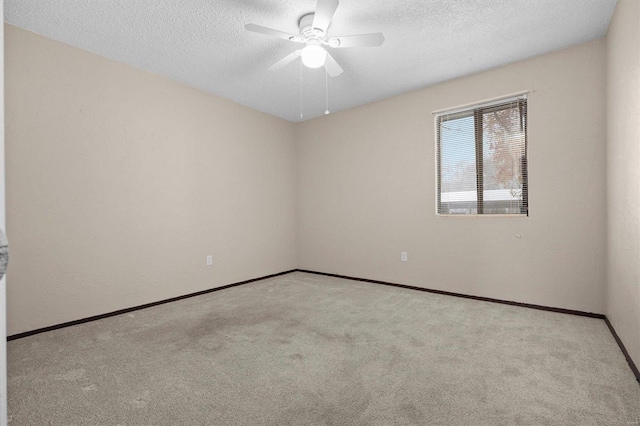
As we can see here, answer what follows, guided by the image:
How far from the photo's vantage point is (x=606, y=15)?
2254mm

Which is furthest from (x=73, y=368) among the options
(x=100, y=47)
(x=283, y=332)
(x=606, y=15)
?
(x=606, y=15)

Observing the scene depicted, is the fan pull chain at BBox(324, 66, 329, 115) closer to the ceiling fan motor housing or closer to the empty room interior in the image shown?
the empty room interior

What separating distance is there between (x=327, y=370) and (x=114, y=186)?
8.09 ft

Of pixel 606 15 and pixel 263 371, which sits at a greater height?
pixel 606 15

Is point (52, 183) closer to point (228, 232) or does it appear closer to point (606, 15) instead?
point (228, 232)

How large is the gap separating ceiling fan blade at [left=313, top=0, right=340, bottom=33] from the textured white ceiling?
18 centimetres

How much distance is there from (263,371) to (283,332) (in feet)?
1.90

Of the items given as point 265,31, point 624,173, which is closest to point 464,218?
point 624,173

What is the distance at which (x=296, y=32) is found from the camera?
2.45m

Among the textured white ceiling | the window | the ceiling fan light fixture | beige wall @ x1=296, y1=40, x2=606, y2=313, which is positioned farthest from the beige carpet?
the textured white ceiling

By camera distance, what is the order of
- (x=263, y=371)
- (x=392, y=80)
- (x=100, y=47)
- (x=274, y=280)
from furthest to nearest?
(x=274, y=280) < (x=392, y=80) < (x=100, y=47) < (x=263, y=371)

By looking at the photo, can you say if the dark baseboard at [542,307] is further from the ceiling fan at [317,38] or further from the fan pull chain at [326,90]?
the ceiling fan at [317,38]

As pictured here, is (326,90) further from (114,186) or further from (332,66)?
(114,186)

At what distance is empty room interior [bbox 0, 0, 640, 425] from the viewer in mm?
1606
